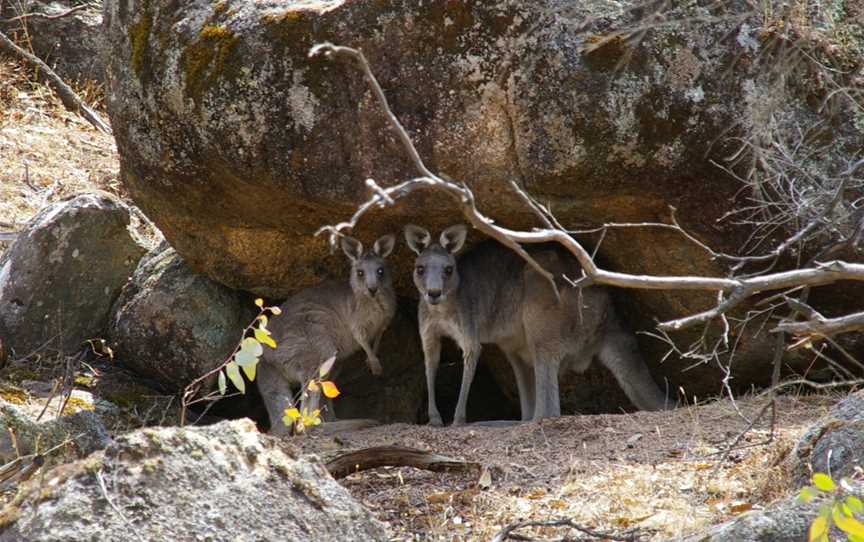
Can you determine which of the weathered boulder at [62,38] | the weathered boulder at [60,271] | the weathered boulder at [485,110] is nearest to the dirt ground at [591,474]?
the weathered boulder at [485,110]

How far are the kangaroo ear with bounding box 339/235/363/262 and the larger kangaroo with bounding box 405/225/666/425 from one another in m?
0.42

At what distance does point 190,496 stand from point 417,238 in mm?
4570

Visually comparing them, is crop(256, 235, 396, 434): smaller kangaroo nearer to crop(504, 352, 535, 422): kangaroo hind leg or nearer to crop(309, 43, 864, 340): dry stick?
crop(504, 352, 535, 422): kangaroo hind leg

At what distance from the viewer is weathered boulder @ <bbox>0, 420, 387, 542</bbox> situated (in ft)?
13.0

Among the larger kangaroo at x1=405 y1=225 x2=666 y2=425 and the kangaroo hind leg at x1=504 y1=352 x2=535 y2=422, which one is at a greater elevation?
the larger kangaroo at x1=405 y1=225 x2=666 y2=425

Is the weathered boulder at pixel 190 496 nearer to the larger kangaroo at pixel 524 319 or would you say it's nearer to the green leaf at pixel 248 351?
the green leaf at pixel 248 351

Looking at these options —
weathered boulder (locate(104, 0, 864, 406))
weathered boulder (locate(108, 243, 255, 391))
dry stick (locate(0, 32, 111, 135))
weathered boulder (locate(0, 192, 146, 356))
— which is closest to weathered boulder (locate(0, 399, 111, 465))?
weathered boulder (locate(104, 0, 864, 406))

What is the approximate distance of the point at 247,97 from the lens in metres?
7.48

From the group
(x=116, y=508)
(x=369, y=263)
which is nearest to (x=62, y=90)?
(x=369, y=263)

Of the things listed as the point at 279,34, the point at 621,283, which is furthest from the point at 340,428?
the point at 621,283

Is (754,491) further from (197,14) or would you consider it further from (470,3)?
(197,14)

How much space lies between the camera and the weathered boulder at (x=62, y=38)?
12.9m

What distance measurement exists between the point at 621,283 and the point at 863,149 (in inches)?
167

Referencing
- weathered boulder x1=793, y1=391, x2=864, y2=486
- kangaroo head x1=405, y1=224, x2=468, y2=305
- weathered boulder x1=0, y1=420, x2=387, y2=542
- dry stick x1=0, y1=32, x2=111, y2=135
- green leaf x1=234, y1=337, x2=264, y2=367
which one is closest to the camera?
weathered boulder x1=0, y1=420, x2=387, y2=542
